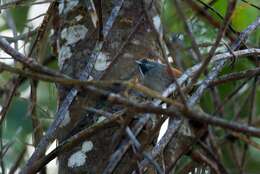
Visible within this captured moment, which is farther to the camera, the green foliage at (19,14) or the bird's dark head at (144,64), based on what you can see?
the green foliage at (19,14)

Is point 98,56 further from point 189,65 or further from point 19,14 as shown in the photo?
point 19,14

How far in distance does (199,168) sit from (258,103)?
1.98 metres

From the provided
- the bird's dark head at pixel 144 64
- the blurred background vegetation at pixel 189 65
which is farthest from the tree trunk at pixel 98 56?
the blurred background vegetation at pixel 189 65

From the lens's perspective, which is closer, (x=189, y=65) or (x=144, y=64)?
(x=144, y=64)

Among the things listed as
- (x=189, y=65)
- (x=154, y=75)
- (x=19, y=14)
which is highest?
(x=154, y=75)

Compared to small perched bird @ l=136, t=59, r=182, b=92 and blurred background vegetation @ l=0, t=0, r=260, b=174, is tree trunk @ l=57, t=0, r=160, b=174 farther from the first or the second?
blurred background vegetation @ l=0, t=0, r=260, b=174

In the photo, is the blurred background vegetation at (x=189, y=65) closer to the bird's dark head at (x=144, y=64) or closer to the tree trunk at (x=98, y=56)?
the tree trunk at (x=98, y=56)

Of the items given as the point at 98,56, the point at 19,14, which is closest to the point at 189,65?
the point at 98,56

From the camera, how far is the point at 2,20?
479 cm

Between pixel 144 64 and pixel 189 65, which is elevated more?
pixel 144 64

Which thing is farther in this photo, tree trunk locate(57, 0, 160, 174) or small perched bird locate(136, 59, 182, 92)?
small perched bird locate(136, 59, 182, 92)

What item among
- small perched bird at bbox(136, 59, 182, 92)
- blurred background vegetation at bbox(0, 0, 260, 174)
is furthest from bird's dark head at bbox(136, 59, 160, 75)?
blurred background vegetation at bbox(0, 0, 260, 174)

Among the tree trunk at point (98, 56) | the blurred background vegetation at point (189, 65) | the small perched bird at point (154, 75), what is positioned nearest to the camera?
the tree trunk at point (98, 56)

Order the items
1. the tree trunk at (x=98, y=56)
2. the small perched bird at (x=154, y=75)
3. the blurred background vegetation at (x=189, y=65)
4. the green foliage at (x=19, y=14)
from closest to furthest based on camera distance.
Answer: the tree trunk at (x=98, y=56) → the small perched bird at (x=154, y=75) → the blurred background vegetation at (x=189, y=65) → the green foliage at (x=19, y=14)
